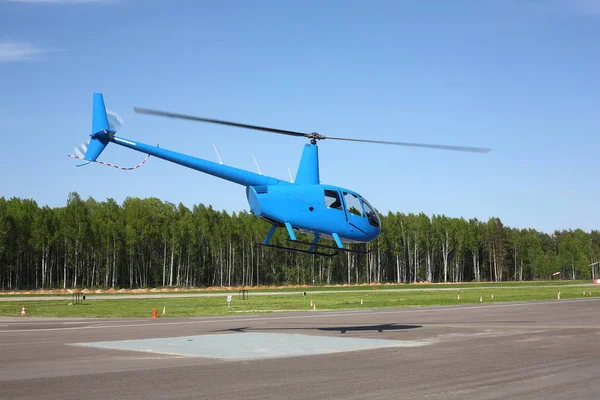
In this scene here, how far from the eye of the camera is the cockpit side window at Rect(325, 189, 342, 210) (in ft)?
89.5

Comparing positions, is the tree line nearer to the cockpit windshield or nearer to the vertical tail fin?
the vertical tail fin

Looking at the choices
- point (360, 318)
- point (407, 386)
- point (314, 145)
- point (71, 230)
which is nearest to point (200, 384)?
point (407, 386)

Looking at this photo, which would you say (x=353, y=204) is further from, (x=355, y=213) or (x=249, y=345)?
(x=249, y=345)

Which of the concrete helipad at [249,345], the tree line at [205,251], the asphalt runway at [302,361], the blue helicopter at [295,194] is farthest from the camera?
the tree line at [205,251]

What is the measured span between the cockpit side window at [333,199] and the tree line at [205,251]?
82.2m

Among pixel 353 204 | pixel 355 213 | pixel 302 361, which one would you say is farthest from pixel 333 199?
pixel 302 361

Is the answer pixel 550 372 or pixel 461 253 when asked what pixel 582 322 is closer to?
pixel 550 372

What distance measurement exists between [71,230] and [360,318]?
2926 inches

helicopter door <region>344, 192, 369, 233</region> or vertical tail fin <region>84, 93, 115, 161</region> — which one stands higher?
vertical tail fin <region>84, 93, 115, 161</region>

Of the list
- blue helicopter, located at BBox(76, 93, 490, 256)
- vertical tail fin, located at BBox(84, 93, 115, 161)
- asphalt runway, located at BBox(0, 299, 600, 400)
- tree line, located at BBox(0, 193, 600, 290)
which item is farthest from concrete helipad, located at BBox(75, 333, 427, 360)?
tree line, located at BBox(0, 193, 600, 290)

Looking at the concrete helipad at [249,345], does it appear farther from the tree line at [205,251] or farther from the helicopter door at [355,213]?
the tree line at [205,251]

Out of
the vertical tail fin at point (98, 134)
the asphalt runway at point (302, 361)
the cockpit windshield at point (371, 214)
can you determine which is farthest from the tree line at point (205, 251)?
the cockpit windshield at point (371, 214)

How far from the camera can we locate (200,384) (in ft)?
52.8

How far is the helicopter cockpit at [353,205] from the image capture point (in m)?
27.3
